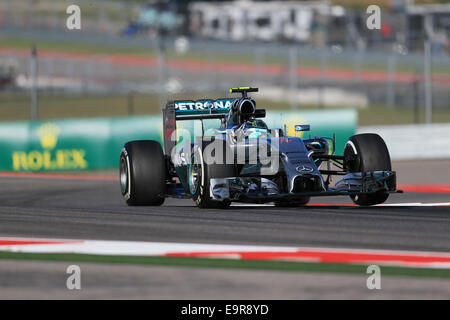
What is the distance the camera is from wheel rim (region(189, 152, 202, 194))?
1103 centimetres

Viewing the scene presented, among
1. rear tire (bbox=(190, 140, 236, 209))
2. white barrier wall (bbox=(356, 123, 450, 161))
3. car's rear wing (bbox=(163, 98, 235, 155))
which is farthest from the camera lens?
white barrier wall (bbox=(356, 123, 450, 161))

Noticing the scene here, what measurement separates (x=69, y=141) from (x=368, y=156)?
992 cm

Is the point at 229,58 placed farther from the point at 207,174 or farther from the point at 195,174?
the point at 207,174

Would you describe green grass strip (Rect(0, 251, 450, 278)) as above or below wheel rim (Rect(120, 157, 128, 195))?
below

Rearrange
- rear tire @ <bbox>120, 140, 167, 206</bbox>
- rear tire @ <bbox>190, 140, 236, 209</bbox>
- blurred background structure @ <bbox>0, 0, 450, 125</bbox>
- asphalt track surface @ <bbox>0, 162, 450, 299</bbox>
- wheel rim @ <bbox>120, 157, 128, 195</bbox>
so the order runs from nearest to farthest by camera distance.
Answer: asphalt track surface @ <bbox>0, 162, 450, 299</bbox>
rear tire @ <bbox>190, 140, 236, 209</bbox>
rear tire @ <bbox>120, 140, 167, 206</bbox>
wheel rim @ <bbox>120, 157, 128, 195</bbox>
blurred background structure @ <bbox>0, 0, 450, 125</bbox>

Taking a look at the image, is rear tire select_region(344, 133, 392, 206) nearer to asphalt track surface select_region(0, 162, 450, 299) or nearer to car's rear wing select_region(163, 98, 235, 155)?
asphalt track surface select_region(0, 162, 450, 299)

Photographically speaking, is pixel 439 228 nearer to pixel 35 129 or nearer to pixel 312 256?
pixel 312 256

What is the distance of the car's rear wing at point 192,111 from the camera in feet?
41.4

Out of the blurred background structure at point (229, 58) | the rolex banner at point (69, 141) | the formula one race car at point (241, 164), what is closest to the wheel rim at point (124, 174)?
the formula one race car at point (241, 164)

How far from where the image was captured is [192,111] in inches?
500

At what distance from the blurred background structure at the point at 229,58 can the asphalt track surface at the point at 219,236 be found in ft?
51.5

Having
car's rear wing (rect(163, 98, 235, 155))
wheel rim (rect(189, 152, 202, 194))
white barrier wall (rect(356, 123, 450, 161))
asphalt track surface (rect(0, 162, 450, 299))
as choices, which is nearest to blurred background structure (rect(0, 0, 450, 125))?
white barrier wall (rect(356, 123, 450, 161))

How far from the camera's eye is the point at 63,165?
20.0 m

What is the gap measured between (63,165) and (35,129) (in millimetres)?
923
